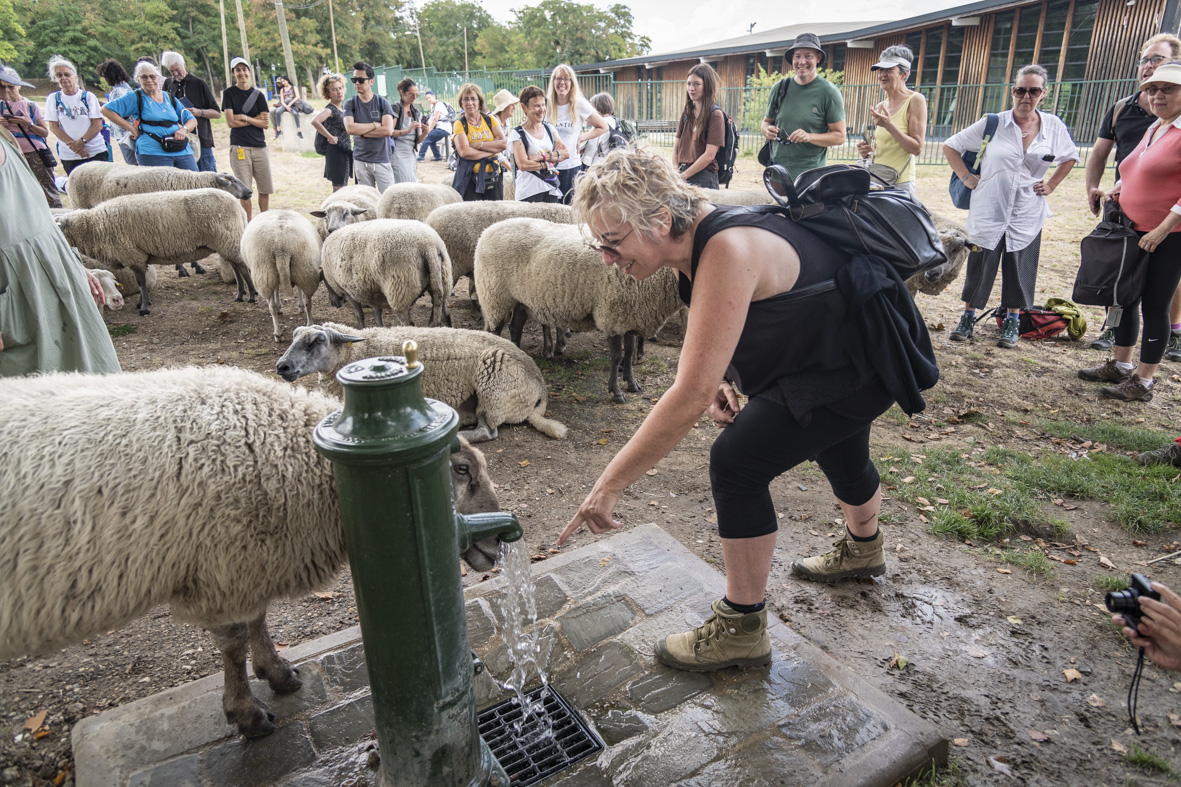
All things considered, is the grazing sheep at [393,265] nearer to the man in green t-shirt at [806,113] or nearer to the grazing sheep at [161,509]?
the man in green t-shirt at [806,113]

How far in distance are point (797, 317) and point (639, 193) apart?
0.61 m

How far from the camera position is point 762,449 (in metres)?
2.24

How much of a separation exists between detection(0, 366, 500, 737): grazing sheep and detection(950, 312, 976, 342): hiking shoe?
6182 mm

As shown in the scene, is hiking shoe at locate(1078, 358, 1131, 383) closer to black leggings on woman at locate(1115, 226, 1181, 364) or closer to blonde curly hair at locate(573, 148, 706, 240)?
black leggings on woman at locate(1115, 226, 1181, 364)

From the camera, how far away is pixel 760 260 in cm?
197

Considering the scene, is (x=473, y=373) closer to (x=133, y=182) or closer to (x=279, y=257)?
(x=279, y=257)

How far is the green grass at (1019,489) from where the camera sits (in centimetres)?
364

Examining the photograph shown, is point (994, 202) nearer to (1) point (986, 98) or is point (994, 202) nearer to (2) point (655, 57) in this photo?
(1) point (986, 98)

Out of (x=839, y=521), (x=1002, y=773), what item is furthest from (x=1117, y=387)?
(x=1002, y=773)

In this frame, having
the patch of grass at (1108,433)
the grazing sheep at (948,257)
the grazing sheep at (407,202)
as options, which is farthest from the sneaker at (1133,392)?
the grazing sheep at (407,202)

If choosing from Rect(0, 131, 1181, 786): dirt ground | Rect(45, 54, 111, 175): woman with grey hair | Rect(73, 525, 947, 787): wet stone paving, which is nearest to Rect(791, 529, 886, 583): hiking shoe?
Rect(0, 131, 1181, 786): dirt ground

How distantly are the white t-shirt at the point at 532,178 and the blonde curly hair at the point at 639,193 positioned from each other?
584cm

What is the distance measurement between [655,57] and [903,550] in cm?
3168

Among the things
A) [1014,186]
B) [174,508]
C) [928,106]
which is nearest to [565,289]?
[174,508]
